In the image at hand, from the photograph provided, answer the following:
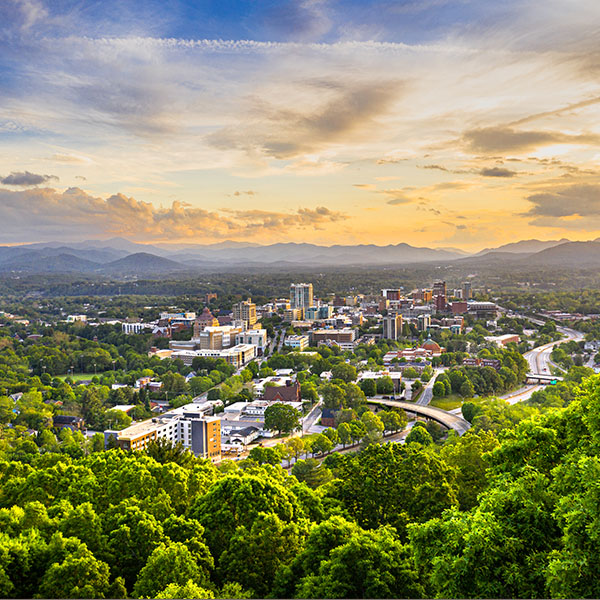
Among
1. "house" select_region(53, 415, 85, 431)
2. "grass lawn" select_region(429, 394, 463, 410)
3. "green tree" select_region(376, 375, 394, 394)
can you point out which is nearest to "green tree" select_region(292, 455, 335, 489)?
"house" select_region(53, 415, 85, 431)

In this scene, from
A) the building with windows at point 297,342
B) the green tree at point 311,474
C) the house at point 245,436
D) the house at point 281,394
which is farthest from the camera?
the building with windows at point 297,342

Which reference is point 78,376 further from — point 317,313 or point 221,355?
point 317,313

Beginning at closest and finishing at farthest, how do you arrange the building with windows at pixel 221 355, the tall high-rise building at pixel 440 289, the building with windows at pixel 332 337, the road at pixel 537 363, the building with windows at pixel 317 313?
the road at pixel 537 363
the building with windows at pixel 221 355
the building with windows at pixel 332 337
the building with windows at pixel 317 313
the tall high-rise building at pixel 440 289

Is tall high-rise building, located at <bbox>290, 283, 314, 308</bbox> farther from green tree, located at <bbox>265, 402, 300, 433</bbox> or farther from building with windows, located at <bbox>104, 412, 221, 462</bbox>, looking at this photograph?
building with windows, located at <bbox>104, 412, 221, 462</bbox>

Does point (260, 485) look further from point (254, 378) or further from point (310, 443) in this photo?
point (254, 378)

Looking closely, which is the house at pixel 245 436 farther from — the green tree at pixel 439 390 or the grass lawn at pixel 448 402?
the green tree at pixel 439 390

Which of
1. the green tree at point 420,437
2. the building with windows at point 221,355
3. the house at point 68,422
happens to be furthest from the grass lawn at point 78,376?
the green tree at point 420,437

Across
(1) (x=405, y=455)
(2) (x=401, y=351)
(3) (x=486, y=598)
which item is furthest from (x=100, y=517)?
(2) (x=401, y=351)

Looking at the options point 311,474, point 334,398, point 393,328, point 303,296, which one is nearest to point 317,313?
point 303,296
